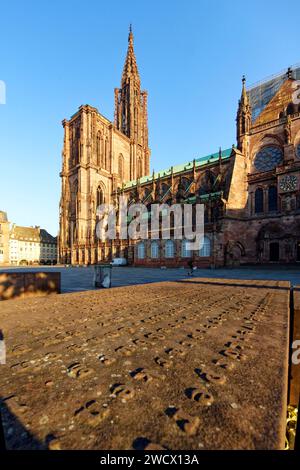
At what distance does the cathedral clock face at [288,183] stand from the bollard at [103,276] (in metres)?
23.3

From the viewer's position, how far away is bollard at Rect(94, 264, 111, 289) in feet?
27.5

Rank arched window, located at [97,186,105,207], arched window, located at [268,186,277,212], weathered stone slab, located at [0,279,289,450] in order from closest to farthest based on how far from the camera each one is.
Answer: weathered stone slab, located at [0,279,289,450] < arched window, located at [268,186,277,212] < arched window, located at [97,186,105,207]

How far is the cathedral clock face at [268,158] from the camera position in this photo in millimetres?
26969

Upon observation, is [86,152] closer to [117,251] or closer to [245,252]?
[117,251]

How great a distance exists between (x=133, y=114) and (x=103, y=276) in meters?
58.9

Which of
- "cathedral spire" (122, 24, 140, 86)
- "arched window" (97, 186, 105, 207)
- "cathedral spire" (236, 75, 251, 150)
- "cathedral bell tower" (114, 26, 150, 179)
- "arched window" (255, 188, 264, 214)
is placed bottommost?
"arched window" (255, 188, 264, 214)

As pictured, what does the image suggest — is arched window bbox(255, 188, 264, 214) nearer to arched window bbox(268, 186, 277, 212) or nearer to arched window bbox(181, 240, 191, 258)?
arched window bbox(268, 186, 277, 212)

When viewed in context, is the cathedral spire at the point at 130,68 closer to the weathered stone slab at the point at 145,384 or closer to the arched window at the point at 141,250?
the arched window at the point at 141,250

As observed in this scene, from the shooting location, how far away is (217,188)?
30781mm

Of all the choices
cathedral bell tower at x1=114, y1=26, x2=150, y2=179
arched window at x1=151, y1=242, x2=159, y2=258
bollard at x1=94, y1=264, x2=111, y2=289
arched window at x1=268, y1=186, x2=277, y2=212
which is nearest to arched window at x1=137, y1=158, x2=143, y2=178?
cathedral bell tower at x1=114, y1=26, x2=150, y2=179

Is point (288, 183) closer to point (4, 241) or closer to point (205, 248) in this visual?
point (205, 248)

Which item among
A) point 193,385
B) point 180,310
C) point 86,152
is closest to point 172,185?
point 86,152

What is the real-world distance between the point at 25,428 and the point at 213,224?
2589 centimetres
